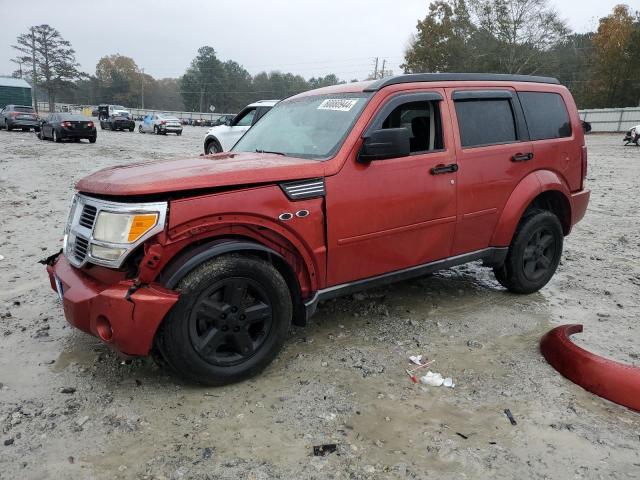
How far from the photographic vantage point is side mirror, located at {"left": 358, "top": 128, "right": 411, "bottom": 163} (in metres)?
3.37

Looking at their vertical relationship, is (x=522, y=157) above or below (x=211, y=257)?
above

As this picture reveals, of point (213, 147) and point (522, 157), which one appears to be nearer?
point (522, 157)

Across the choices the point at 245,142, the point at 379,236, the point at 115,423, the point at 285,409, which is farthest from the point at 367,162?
the point at 115,423

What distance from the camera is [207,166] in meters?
3.29

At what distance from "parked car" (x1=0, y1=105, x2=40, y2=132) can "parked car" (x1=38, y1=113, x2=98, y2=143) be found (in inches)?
284

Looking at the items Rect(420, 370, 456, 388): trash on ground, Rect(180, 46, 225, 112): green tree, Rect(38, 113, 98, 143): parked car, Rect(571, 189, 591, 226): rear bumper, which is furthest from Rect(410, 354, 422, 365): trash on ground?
Rect(180, 46, 225, 112): green tree

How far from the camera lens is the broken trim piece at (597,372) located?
3.04m

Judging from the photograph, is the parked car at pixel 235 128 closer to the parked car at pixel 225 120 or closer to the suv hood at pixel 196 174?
the parked car at pixel 225 120

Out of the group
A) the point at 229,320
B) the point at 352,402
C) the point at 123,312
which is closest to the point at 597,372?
the point at 352,402

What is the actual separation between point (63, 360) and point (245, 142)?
7.28 feet

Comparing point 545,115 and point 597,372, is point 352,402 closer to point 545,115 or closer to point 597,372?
point 597,372

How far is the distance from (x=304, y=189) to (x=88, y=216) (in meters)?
1.35

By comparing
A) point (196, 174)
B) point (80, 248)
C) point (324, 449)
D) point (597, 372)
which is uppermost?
point (196, 174)

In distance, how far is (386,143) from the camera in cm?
336
